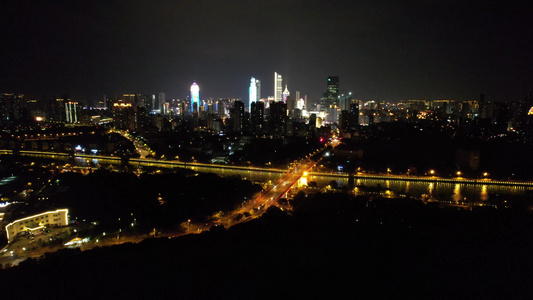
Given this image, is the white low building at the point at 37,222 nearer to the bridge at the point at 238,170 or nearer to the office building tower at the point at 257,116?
the bridge at the point at 238,170

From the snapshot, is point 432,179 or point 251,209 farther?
point 432,179

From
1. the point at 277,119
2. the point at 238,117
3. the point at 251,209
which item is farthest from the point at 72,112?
the point at 251,209

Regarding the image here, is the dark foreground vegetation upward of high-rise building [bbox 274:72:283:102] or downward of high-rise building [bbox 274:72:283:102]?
downward

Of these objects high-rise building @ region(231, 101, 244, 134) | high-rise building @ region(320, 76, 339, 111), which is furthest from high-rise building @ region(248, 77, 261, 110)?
high-rise building @ region(231, 101, 244, 134)

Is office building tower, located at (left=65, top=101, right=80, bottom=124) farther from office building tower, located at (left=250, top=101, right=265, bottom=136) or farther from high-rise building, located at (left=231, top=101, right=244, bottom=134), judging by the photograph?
office building tower, located at (left=250, top=101, right=265, bottom=136)

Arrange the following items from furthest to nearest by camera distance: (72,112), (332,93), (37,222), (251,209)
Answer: (332,93) → (72,112) → (251,209) → (37,222)

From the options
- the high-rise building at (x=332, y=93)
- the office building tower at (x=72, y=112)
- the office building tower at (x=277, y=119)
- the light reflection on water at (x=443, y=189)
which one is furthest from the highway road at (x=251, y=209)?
the high-rise building at (x=332, y=93)

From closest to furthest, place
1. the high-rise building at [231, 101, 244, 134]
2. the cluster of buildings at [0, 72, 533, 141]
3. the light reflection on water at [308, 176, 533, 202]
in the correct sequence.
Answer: the light reflection on water at [308, 176, 533, 202] → the cluster of buildings at [0, 72, 533, 141] → the high-rise building at [231, 101, 244, 134]

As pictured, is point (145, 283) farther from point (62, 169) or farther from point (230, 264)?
point (62, 169)

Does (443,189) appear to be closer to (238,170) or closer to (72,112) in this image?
(238,170)
